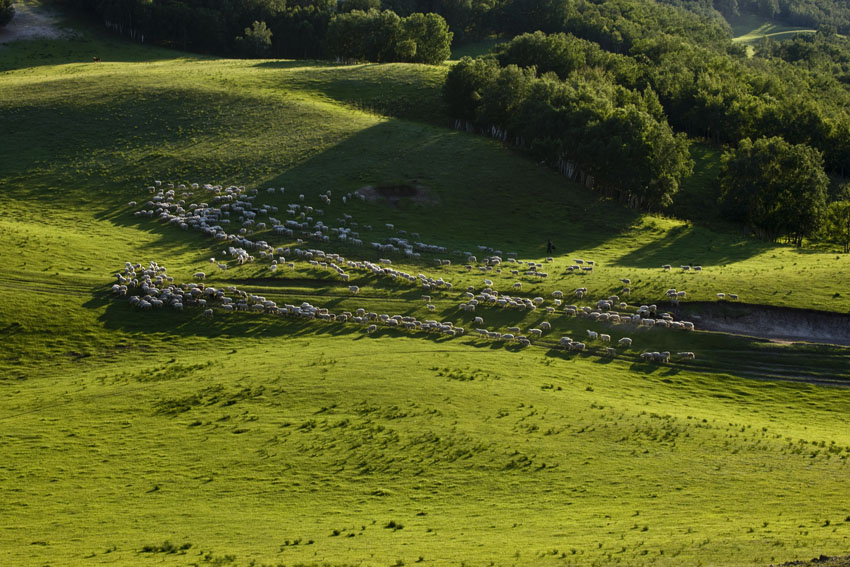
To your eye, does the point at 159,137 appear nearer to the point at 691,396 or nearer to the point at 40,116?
the point at 40,116

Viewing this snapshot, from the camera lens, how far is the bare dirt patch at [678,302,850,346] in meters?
60.7

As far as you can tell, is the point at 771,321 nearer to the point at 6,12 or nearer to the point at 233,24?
the point at 233,24

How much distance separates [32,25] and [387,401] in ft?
475

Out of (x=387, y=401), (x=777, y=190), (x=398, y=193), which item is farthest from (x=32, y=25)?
(x=387, y=401)

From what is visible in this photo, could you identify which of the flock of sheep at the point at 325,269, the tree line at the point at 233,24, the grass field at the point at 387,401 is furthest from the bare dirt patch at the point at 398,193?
the tree line at the point at 233,24

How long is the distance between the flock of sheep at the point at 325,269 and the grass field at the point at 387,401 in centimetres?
112

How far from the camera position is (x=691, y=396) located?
51938 mm

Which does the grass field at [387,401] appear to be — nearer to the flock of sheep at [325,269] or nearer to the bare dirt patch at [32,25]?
the flock of sheep at [325,269]

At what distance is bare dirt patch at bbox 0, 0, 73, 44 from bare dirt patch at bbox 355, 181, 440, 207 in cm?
9630

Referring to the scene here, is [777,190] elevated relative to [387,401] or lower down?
elevated

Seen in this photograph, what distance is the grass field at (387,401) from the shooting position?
3447 centimetres

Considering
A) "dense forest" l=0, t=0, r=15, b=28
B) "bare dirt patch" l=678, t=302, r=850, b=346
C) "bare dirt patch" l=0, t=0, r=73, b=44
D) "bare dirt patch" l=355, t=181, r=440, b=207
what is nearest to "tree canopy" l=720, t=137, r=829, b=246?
"bare dirt patch" l=678, t=302, r=850, b=346

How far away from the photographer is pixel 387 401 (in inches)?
1902

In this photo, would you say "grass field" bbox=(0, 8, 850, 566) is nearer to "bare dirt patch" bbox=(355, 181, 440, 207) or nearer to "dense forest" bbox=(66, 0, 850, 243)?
"bare dirt patch" bbox=(355, 181, 440, 207)
